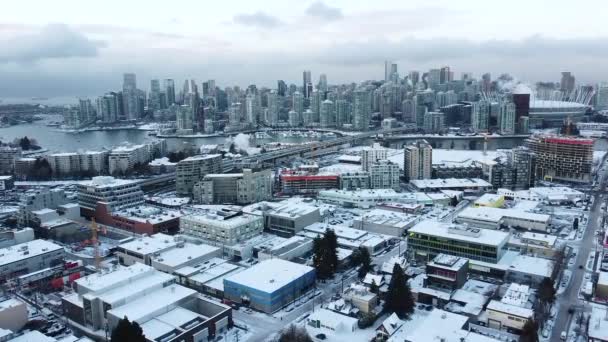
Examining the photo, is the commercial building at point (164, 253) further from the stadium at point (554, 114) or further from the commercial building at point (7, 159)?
the stadium at point (554, 114)

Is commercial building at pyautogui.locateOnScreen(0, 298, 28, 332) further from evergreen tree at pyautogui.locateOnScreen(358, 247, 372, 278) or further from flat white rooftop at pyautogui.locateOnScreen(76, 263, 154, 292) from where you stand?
evergreen tree at pyautogui.locateOnScreen(358, 247, 372, 278)

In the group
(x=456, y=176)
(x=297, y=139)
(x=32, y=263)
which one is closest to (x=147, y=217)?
(x=32, y=263)

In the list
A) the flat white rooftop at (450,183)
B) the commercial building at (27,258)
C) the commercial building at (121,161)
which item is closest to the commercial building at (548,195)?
the flat white rooftop at (450,183)

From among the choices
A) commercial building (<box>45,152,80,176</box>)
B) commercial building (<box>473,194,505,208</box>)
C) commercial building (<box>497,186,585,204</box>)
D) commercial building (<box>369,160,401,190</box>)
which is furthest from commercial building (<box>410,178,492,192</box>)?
commercial building (<box>45,152,80,176</box>)

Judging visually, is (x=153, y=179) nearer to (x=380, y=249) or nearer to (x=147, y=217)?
(x=147, y=217)

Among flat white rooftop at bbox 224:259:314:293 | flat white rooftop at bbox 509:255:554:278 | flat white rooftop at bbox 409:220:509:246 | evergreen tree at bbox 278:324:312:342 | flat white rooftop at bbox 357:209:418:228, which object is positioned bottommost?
evergreen tree at bbox 278:324:312:342
